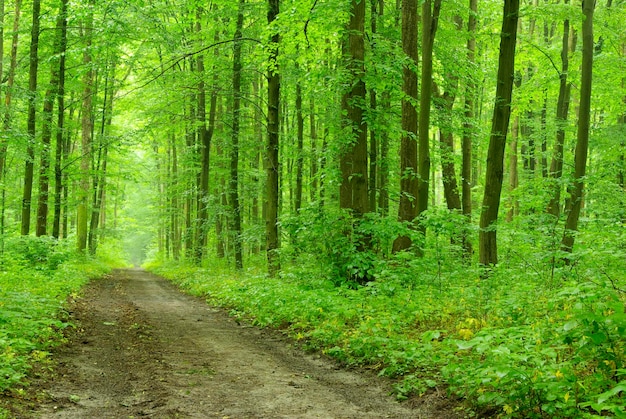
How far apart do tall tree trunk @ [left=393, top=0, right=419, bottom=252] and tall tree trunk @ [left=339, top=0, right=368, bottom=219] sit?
105 centimetres

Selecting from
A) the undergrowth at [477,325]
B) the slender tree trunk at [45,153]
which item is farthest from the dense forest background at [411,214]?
the slender tree trunk at [45,153]

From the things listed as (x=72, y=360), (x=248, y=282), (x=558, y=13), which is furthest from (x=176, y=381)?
(x=558, y=13)

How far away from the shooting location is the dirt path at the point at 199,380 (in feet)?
16.7

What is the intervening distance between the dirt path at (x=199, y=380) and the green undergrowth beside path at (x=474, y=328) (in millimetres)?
455

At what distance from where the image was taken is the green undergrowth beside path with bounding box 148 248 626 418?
4.49m

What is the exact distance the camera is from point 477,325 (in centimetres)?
719

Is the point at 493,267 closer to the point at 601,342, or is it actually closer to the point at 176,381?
the point at 601,342

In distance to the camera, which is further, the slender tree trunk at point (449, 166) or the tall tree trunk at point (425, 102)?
the slender tree trunk at point (449, 166)

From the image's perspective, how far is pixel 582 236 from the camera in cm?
1252

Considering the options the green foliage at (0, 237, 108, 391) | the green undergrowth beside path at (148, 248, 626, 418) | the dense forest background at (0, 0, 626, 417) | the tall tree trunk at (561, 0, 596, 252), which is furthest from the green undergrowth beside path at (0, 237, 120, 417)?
the tall tree trunk at (561, 0, 596, 252)

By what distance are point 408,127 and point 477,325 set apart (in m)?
6.86

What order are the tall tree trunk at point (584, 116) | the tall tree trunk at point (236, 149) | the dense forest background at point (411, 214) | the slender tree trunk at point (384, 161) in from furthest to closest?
the tall tree trunk at point (236, 149)
the slender tree trunk at point (384, 161)
the tall tree trunk at point (584, 116)
the dense forest background at point (411, 214)

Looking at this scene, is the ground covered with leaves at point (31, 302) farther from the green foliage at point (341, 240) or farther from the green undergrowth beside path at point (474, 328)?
the green foliage at point (341, 240)

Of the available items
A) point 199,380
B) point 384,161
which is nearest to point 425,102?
point 384,161
